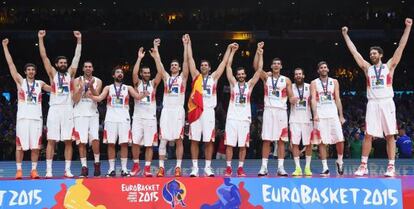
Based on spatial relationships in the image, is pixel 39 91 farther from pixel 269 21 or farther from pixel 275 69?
pixel 269 21

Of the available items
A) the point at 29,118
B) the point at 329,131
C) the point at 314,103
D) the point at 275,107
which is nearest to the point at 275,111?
the point at 275,107

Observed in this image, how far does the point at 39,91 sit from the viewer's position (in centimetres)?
1066

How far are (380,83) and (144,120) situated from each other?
448 cm

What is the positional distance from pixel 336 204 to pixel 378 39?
18355 mm

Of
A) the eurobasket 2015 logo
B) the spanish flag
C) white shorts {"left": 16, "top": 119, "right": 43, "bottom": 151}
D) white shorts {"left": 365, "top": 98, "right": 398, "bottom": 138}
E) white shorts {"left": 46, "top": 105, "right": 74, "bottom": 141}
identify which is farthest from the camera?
the spanish flag

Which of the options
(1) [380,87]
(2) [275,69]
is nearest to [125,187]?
(2) [275,69]

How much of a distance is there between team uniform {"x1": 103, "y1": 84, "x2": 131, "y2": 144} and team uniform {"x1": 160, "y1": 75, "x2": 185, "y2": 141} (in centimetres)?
70

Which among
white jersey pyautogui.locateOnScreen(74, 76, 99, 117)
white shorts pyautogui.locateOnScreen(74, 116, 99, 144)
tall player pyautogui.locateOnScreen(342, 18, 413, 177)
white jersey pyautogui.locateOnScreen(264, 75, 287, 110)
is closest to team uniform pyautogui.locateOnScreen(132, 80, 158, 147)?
white shorts pyautogui.locateOnScreen(74, 116, 99, 144)

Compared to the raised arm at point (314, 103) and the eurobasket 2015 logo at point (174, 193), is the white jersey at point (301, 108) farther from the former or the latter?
the eurobasket 2015 logo at point (174, 193)

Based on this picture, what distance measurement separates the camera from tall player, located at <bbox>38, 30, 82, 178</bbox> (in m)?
10.5

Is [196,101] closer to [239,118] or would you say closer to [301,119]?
[239,118]

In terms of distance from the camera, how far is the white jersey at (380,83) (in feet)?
33.4

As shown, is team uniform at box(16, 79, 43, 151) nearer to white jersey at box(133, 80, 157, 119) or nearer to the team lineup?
the team lineup

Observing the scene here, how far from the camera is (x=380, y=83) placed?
10188 mm
